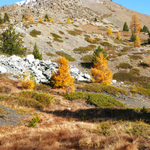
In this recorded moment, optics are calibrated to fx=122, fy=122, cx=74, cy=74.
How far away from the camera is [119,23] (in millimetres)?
155250

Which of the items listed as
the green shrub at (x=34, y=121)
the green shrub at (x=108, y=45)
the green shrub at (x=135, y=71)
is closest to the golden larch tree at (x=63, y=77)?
the green shrub at (x=34, y=121)

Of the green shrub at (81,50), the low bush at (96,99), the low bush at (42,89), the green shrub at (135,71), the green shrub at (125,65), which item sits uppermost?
the green shrub at (81,50)

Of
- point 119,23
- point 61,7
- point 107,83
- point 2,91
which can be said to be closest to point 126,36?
point 119,23

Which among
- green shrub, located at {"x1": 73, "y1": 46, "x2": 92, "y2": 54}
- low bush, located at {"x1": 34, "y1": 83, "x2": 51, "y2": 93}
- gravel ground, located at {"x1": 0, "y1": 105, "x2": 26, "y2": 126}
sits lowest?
low bush, located at {"x1": 34, "y1": 83, "x2": 51, "y2": 93}

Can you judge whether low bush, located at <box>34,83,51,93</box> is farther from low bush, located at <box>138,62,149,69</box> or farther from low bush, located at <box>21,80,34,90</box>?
low bush, located at <box>138,62,149,69</box>

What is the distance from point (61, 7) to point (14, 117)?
218 m

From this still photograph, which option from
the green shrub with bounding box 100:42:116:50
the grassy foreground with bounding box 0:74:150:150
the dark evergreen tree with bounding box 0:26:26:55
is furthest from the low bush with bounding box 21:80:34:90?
the green shrub with bounding box 100:42:116:50

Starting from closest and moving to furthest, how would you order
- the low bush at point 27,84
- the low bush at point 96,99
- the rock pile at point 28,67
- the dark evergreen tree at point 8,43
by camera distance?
1. the low bush at point 96,99
2. the low bush at point 27,84
3. the rock pile at point 28,67
4. the dark evergreen tree at point 8,43

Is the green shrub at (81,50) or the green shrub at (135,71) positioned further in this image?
the green shrub at (81,50)

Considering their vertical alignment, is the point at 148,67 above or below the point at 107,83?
above

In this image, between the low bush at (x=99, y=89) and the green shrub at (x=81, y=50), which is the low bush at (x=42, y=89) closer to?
the low bush at (x=99, y=89)

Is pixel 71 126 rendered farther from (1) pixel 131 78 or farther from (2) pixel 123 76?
(2) pixel 123 76

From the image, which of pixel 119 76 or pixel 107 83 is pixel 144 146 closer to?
pixel 107 83

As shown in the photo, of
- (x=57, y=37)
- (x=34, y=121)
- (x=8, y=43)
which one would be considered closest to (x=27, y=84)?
(x=34, y=121)
